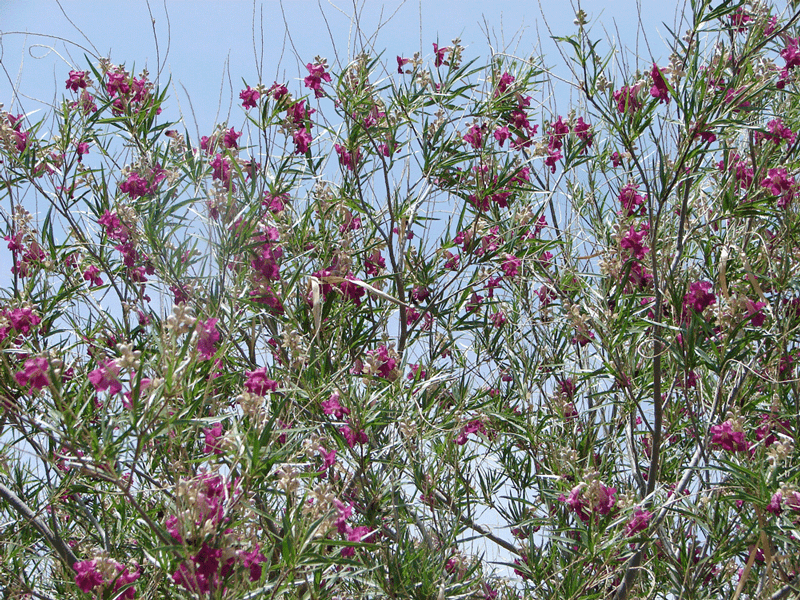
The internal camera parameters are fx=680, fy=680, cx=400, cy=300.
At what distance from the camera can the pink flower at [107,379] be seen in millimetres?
1205

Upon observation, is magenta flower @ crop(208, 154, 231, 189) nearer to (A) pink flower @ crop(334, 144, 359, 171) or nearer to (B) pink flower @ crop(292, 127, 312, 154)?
(B) pink flower @ crop(292, 127, 312, 154)

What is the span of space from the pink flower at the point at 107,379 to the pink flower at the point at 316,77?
1528 mm

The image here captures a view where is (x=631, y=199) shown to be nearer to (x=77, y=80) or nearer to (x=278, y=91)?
(x=278, y=91)

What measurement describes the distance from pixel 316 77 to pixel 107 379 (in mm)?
1570

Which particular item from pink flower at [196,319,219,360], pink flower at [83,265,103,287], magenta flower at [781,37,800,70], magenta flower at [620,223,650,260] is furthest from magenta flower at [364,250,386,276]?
magenta flower at [781,37,800,70]

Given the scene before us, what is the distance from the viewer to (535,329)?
2529 millimetres

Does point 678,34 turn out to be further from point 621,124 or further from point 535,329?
point 535,329

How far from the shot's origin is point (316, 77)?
2.45 m

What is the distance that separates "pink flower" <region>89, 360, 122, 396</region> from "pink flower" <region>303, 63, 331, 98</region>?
5.01 ft

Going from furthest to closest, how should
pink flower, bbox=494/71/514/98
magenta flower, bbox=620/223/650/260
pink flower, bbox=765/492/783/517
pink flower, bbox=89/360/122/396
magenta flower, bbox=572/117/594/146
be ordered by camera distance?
magenta flower, bbox=572/117/594/146 → pink flower, bbox=494/71/514/98 → magenta flower, bbox=620/223/650/260 → pink flower, bbox=765/492/783/517 → pink flower, bbox=89/360/122/396

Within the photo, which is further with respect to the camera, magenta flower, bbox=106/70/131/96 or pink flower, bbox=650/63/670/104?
magenta flower, bbox=106/70/131/96

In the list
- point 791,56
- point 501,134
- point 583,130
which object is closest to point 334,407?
point 501,134

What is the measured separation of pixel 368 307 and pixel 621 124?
1.05 metres

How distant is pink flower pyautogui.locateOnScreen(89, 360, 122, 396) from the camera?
1205mm
